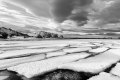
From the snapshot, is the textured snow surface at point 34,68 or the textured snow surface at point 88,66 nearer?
A: the textured snow surface at point 34,68

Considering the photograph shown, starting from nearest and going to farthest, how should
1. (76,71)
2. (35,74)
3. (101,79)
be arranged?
1. (101,79)
2. (35,74)
3. (76,71)

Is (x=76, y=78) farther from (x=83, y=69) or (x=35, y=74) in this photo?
(x=35, y=74)

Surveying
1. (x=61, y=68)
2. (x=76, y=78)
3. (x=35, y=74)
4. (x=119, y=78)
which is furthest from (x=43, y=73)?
(x=119, y=78)

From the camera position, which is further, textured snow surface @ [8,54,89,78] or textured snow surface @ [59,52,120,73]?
textured snow surface @ [59,52,120,73]

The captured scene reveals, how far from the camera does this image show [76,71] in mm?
1080

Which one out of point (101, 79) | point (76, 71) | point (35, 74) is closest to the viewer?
point (101, 79)

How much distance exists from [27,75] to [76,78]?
21.9 inches

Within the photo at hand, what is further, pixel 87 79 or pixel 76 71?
pixel 76 71

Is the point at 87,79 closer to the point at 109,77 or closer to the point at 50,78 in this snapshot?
the point at 109,77

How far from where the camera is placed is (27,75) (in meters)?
0.96

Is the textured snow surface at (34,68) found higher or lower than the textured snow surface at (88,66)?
lower

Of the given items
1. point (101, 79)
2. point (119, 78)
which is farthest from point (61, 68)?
point (119, 78)

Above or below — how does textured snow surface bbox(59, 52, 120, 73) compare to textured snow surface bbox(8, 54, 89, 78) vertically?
above

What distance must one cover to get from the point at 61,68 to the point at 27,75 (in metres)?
0.44
